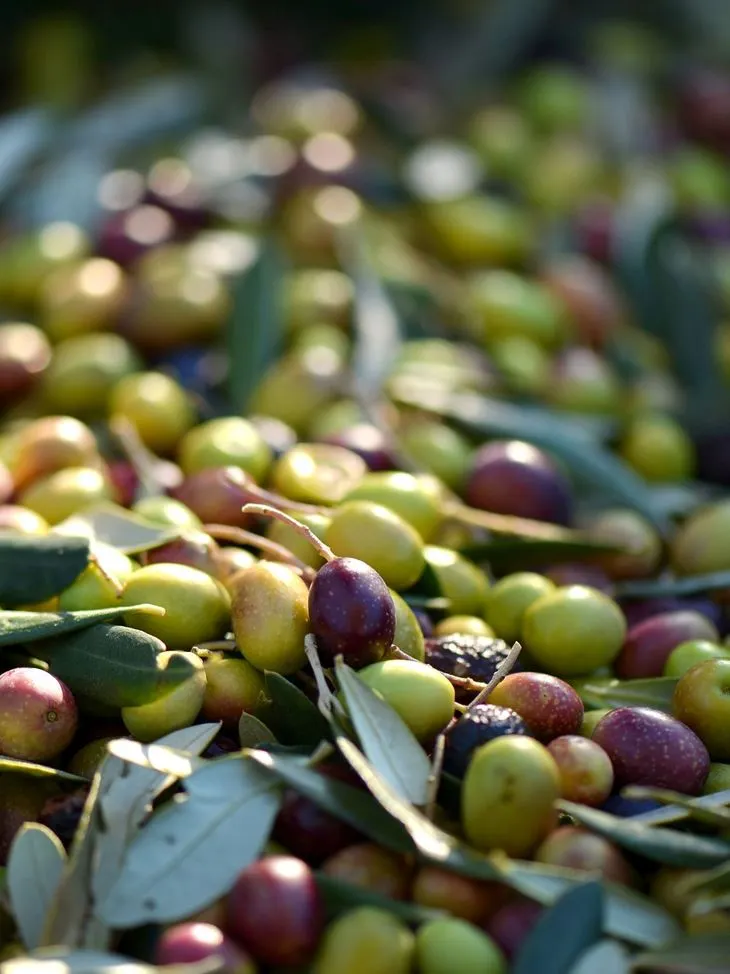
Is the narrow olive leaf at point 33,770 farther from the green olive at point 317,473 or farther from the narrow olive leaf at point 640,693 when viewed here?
the narrow olive leaf at point 640,693

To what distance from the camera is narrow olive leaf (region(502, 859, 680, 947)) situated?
1.00 m

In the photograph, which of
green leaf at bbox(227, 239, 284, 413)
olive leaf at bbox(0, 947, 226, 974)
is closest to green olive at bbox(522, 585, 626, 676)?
olive leaf at bbox(0, 947, 226, 974)

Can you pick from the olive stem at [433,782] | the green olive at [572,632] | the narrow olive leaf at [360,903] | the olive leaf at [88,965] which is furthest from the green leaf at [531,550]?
the olive leaf at [88,965]

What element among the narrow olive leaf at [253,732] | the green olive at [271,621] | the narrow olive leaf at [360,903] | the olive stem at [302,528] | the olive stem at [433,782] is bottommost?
the narrow olive leaf at [360,903]

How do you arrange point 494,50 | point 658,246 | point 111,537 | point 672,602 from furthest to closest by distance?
point 494,50 < point 658,246 < point 672,602 < point 111,537

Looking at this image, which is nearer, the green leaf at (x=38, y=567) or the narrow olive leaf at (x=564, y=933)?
the narrow olive leaf at (x=564, y=933)

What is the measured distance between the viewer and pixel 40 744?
46.1 inches

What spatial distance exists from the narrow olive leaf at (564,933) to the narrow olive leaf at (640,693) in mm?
366

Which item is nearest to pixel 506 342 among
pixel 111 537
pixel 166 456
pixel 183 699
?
pixel 166 456

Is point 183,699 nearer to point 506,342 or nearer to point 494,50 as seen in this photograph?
point 506,342

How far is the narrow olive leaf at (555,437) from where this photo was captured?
1779 millimetres

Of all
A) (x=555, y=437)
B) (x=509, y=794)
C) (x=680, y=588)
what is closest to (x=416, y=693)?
(x=509, y=794)

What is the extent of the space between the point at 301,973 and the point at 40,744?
0.37 m

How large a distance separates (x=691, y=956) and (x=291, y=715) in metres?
0.45
